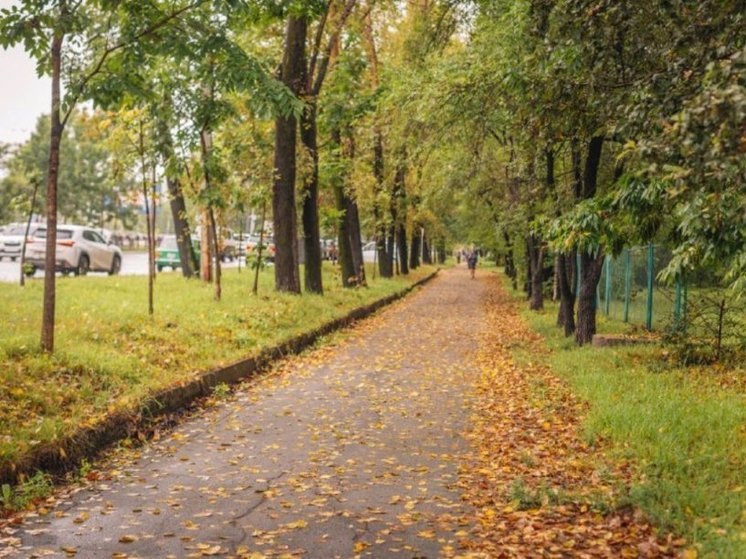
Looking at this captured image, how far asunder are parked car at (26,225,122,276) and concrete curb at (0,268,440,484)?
13.8m

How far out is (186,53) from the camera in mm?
8430

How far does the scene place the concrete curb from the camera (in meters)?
6.00

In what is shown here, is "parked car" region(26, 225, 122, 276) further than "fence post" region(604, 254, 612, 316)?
Yes

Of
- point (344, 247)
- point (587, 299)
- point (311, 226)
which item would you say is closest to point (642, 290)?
point (587, 299)

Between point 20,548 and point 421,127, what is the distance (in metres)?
13.6

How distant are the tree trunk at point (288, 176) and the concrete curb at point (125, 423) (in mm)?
4918

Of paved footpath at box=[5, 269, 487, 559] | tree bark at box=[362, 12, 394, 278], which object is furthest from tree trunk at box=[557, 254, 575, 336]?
tree bark at box=[362, 12, 394, 278]

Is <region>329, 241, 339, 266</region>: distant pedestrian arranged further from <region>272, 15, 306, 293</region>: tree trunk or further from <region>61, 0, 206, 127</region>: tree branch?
<region>61, 0, 206, 127</region>: tree branch

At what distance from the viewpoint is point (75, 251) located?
2427cm

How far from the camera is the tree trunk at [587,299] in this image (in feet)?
42.4

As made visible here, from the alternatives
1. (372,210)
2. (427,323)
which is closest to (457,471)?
(427,323)

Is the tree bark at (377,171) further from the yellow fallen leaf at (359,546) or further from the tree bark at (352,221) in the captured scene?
the yellow fallen leaf at (359,546)

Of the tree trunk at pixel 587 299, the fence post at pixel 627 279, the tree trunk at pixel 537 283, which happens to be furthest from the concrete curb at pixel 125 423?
the tree trunk at pixel 537 283

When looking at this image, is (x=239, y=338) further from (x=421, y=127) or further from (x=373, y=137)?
(x=373, y=137)
